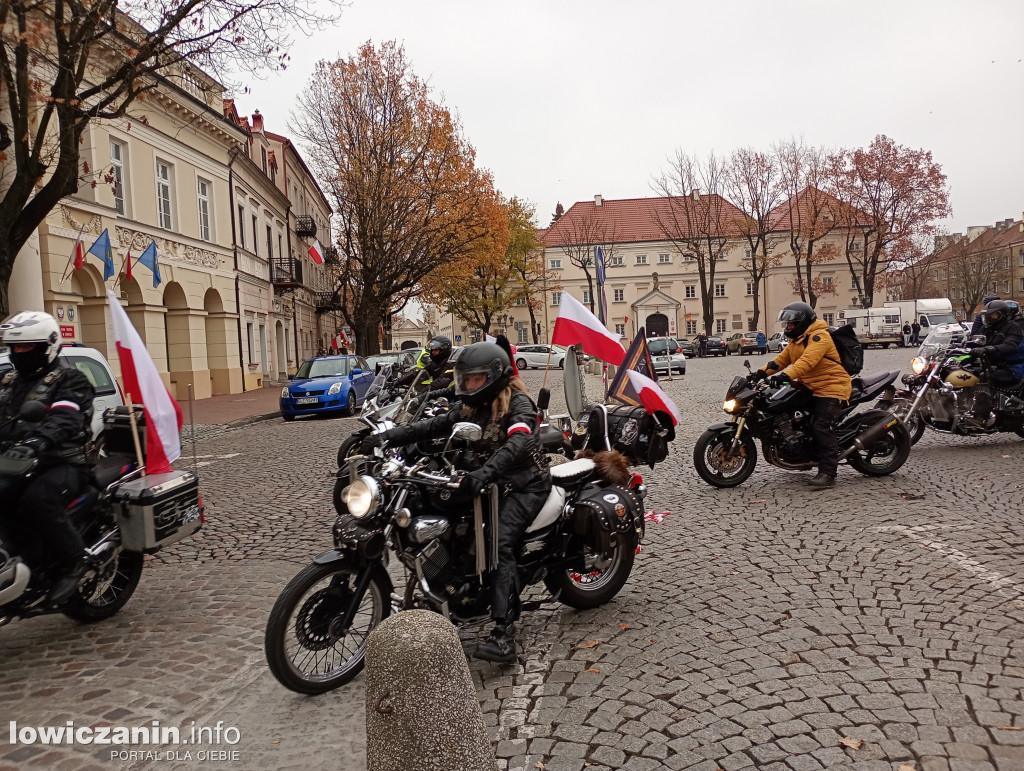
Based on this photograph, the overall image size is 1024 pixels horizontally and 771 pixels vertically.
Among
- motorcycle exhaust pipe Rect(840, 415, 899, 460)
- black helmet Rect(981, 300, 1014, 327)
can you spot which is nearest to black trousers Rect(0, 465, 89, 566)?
motorcycle exhaust pipe Rect(840, 415, 899, 460)

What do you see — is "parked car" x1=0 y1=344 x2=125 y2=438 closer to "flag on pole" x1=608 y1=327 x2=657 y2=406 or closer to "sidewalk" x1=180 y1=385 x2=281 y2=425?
"flag on pole" x1=608 y1=327 x2=657 y2=406

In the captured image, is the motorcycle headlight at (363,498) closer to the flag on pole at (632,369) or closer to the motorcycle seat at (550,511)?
the motorcycle seat at (550,511)

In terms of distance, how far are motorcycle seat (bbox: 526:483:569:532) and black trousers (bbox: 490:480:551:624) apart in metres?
0.05

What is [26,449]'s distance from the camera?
12.9 feet

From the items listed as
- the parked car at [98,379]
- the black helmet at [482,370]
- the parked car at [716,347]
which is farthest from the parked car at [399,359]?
the parked car at [716,347]

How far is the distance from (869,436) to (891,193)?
5057cm

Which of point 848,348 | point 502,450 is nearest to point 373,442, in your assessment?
point 502,450

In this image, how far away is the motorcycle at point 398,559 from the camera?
11.1 ft

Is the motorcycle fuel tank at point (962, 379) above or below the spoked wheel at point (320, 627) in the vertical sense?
above

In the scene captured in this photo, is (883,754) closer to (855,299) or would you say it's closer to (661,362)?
(661,362)

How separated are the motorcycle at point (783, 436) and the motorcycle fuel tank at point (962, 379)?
181 cm

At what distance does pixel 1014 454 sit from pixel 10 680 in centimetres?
979

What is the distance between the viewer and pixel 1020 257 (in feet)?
273

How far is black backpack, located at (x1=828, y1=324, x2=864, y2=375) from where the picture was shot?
7395 millimetres
